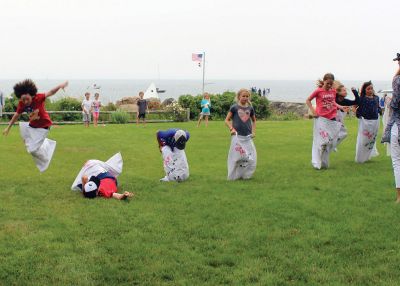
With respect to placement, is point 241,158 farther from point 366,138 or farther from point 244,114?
point 366,138

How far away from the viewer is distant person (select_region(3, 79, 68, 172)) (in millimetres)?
9258

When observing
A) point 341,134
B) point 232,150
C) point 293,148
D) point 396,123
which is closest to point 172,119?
point 293,148

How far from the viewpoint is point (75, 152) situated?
16328mm

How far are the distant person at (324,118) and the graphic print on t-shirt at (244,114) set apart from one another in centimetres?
173

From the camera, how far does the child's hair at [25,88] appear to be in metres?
9.16

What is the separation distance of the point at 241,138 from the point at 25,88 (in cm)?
410

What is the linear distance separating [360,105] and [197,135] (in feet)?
31.3

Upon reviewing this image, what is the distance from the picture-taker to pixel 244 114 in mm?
10727

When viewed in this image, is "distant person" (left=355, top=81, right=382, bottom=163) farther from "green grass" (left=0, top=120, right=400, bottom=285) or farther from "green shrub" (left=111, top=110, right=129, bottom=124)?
"green shrub" (left=111, top=110, right=129, bottom=124)

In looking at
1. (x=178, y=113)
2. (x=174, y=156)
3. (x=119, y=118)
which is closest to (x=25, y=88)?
(x=174, y=156)

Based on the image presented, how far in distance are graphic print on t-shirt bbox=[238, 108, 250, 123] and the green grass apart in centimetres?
129

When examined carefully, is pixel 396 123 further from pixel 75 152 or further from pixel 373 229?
→ pixel 75 152

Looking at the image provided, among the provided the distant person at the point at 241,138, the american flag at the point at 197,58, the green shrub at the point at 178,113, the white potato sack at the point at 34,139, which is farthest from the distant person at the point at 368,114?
the american flag at the point at 197,58

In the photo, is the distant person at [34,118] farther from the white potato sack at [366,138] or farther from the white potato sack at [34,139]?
the white potato sack at [366,138]
